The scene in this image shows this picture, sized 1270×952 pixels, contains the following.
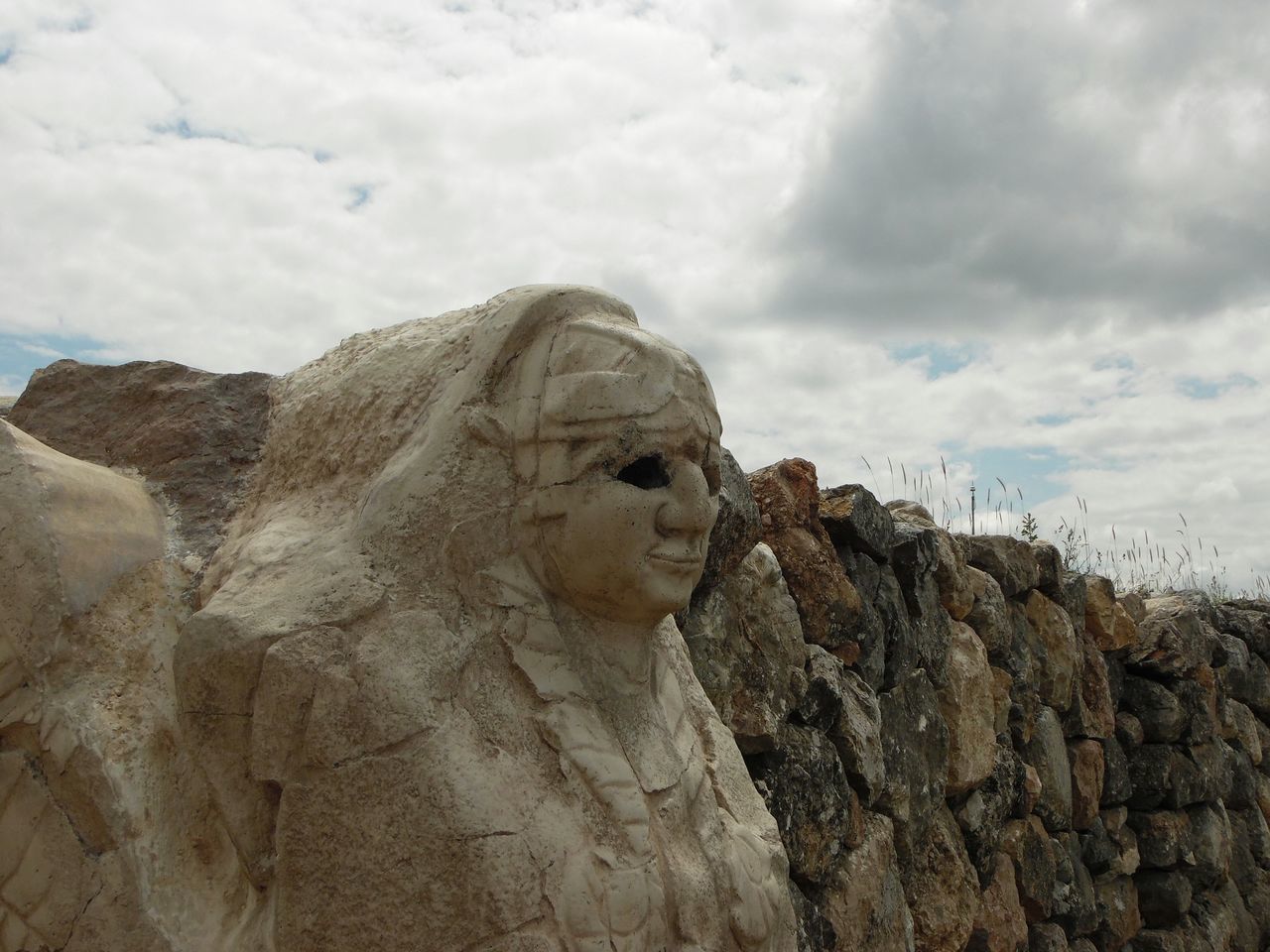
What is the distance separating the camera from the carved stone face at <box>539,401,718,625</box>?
1.71 meters

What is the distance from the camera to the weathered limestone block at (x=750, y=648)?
263cm

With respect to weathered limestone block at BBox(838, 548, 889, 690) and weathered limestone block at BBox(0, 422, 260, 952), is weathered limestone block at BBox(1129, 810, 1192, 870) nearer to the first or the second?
weathered limestone block at BBox(838, 548, 889, 690)

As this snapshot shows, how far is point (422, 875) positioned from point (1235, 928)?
5612 millimetres

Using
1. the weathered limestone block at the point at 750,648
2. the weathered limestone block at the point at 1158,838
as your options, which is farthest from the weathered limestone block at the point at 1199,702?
the weathered limestone block at the point at 750,648

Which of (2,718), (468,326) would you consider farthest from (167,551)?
(468,326)

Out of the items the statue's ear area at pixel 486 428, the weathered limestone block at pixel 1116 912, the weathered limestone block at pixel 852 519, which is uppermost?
the weathered limestone block at pixel 852 519

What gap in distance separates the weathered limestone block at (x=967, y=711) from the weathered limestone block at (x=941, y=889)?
0.56ft

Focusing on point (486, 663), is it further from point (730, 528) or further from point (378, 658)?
point (730, 528)

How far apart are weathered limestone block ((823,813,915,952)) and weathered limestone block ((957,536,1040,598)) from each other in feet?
5.00

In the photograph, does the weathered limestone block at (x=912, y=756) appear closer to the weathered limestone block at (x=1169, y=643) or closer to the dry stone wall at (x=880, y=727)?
the dry stone wall at (x=880, y=727)

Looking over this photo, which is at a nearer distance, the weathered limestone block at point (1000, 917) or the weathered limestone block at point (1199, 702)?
the weathered limestone block at point (1000, 917)

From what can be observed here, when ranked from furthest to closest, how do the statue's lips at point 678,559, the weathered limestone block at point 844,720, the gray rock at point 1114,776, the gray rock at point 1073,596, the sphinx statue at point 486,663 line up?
the gray rock at point 1114,776, the gray rock at point 1073,596, the weathered limestone block at point 844,720, the statue's lips at point 678,559, the sphinx statue at point 486,663

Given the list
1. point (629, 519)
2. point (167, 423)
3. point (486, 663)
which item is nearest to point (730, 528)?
point (629, 519)

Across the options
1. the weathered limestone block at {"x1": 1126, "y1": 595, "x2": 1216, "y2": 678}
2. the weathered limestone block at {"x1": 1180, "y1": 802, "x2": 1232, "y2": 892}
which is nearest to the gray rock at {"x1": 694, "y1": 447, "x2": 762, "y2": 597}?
the weathered limestone block at {"x1": 1126, "y1": 595, "x2": 1216, "y2": 678}
